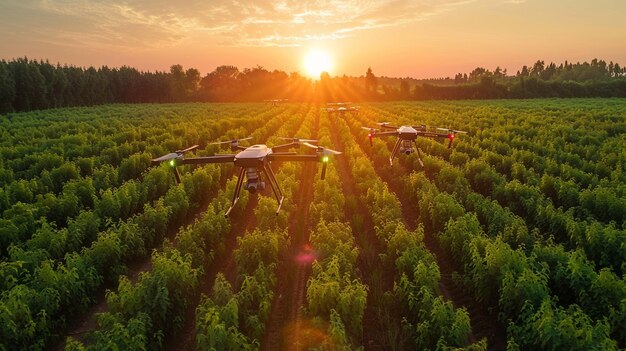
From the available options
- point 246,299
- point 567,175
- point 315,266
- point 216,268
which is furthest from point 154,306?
point 567,175

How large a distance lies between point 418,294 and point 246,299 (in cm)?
419

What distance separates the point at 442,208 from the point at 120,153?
819 inches

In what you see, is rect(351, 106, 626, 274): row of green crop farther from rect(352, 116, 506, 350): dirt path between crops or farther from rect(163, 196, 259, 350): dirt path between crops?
rect(163, 196, 259, 350): dirt path between crops

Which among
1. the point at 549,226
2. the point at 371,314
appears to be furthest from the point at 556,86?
the point at 371,314

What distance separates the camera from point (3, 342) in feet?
26.5

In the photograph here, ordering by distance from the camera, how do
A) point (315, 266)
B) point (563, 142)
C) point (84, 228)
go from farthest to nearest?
point (563, 142)
point (84, 228)
point (315, 266)

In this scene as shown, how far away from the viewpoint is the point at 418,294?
396 inches

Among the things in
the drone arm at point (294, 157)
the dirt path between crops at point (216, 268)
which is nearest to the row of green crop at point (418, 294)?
the drone arm at point (294, 157)

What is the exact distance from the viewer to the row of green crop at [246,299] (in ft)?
25.8

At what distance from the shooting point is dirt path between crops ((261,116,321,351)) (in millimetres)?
9875

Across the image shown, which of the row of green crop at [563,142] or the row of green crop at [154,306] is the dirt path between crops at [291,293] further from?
the row of green crop at [563,142]

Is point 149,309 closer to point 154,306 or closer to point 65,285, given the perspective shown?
point 154,306

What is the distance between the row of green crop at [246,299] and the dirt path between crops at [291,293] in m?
0.48

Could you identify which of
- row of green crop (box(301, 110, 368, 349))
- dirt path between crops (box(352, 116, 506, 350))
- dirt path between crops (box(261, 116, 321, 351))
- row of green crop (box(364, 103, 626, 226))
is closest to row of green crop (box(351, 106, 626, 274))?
row of green crop (box(364, 103, 626, 226))
